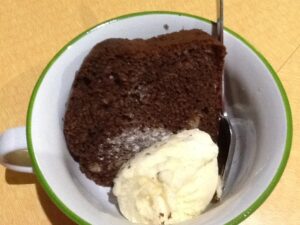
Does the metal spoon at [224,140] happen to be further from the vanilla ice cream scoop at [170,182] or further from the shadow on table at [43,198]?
the shadow on table at [43,198]

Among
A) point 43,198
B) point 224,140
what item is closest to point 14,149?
point 43,198

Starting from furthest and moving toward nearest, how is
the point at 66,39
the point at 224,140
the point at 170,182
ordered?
the point at 66,39 < the point at 224,140 < the point at 170,182

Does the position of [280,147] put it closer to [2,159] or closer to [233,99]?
[233,99]

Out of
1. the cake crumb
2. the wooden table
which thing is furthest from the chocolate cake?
the wooden table

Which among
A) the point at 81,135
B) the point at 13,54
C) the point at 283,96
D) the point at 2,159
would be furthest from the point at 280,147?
the point at 13,54

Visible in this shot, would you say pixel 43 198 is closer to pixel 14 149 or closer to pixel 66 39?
pixel 14 149

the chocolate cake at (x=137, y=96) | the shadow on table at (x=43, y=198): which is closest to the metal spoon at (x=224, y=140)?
the chocolate cake at (x=137, y=96)

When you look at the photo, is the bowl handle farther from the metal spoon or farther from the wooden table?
the metal spoon
